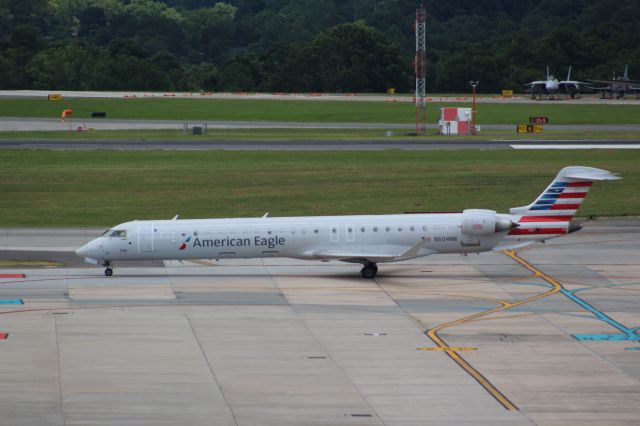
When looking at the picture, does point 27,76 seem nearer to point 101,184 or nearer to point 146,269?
point 101,184

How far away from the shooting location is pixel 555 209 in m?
50.3

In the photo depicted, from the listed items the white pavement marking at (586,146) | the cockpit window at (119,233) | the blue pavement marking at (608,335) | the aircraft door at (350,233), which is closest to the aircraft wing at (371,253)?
the aircraft door at (350,233)

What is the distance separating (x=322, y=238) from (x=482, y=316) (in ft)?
31.6

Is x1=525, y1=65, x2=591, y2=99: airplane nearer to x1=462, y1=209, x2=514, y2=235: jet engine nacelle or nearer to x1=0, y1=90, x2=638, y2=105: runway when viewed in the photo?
x1=0, y1=90, x2=638, y2=105: runway

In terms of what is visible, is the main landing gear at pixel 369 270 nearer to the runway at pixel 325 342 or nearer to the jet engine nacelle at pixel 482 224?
the runway at pixel 325 342

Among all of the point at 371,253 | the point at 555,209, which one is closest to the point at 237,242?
the point at 371,253

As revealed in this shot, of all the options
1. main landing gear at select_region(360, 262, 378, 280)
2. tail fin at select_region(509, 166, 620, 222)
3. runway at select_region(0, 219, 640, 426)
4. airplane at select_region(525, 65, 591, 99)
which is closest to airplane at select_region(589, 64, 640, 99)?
airplane at select_region(525, 65, 591, 99)

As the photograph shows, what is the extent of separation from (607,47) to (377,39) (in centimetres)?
3952

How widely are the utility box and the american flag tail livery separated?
6348cm

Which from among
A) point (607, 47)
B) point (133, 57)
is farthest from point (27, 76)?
point (607, 47)

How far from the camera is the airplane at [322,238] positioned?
161 feet

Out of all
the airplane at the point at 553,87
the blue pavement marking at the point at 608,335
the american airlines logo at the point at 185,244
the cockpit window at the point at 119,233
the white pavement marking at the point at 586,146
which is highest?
the airplane at the point at 553,87

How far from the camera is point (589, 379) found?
33.6 metres

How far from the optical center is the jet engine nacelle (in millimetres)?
48938
